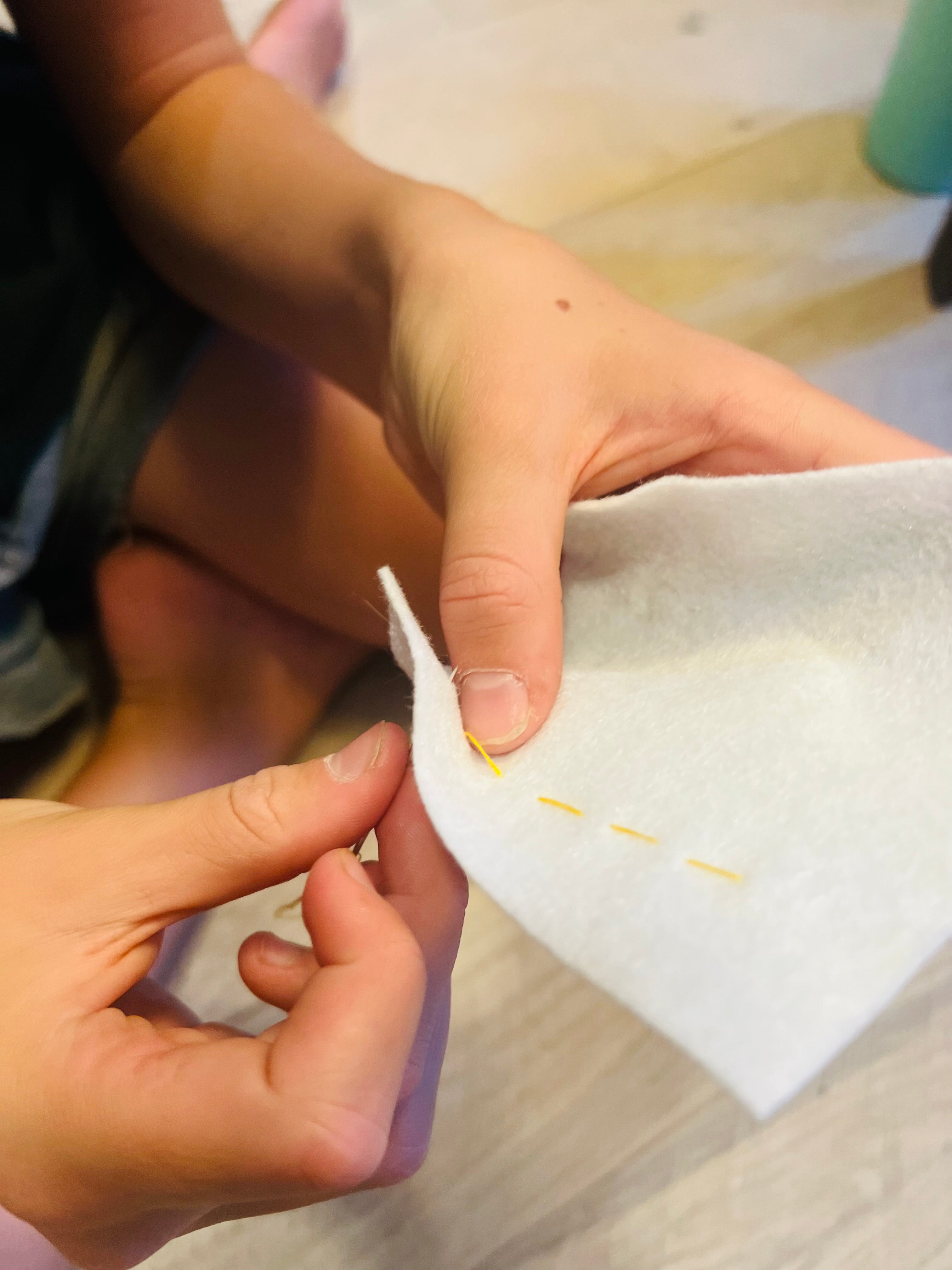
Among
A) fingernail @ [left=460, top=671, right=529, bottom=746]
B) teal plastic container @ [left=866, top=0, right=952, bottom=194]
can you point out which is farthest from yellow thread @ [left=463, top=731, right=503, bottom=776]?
teal plastic container @ [left=866, top=0, right=952, bottom=194]

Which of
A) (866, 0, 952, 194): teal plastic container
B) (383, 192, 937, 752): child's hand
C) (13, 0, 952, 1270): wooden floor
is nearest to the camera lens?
(383, 192, 937, 752): child's hand

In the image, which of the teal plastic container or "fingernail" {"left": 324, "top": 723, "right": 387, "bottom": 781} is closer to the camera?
"fingernail" {"left": 324, "top": 723, "right": 387, "bottom": 781}

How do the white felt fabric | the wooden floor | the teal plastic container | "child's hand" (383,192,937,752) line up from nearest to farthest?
the white felt fabric
"child's hand" (383,192,937,752)
the wooden floor
the teal plastic container

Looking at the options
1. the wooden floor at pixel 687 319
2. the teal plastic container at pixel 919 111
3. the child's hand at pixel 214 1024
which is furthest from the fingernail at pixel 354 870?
the teal plastic container at pixel 919 111

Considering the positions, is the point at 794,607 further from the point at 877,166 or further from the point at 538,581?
the point at 877,166

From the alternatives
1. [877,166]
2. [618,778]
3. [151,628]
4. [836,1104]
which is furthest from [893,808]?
[877,166]

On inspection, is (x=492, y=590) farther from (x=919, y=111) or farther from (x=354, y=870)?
(x=919, y=111)

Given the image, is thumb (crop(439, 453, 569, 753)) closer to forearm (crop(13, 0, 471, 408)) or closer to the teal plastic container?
forearm (crop(13, 0, 471, 408))
